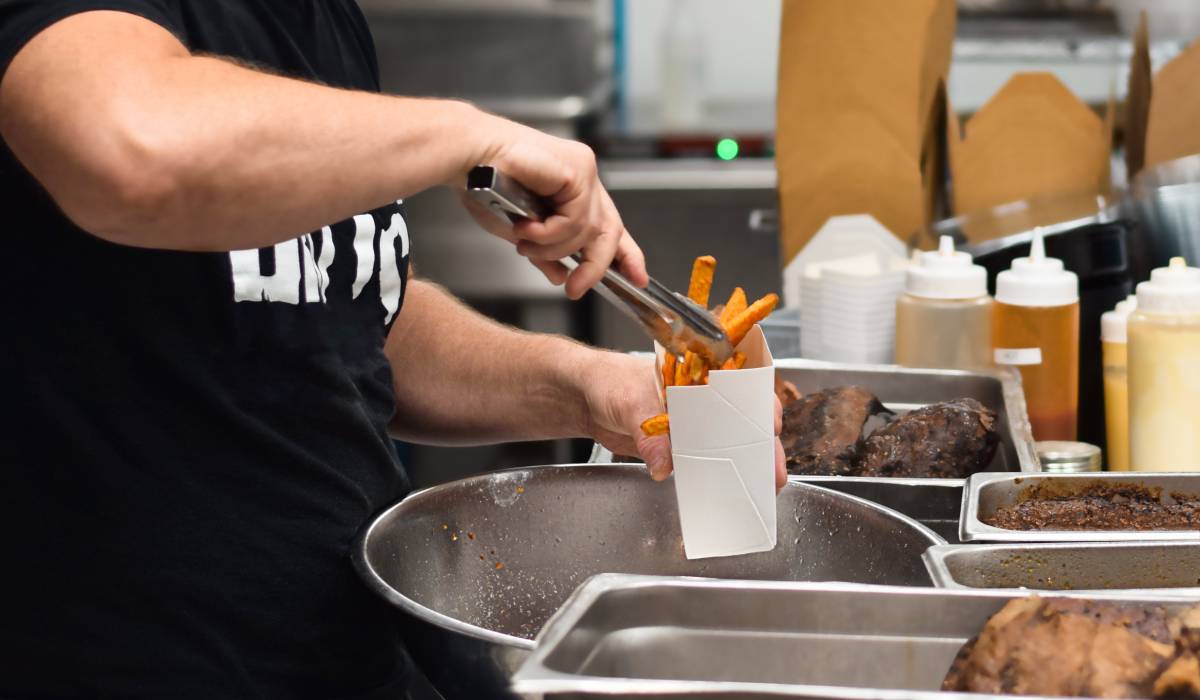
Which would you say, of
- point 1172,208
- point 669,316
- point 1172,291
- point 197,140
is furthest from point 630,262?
point 1172,208

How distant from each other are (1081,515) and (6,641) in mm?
968

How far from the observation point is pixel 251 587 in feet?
3.83

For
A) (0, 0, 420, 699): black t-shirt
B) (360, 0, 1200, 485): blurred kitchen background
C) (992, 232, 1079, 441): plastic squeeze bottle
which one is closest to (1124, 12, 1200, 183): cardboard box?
(992, 232, 1079, 441): plastic squeeze bottle

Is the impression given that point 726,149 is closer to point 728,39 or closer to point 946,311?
point 728,39

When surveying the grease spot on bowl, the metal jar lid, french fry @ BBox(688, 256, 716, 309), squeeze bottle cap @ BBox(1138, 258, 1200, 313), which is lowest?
the metal jar lid

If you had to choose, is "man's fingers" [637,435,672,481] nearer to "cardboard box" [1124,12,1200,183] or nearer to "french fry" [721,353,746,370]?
"french fry" [721,353,746,370]

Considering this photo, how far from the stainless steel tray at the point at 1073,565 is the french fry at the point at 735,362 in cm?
22

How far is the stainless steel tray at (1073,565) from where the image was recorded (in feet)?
3.45

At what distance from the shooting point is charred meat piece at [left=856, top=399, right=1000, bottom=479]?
4.69ft

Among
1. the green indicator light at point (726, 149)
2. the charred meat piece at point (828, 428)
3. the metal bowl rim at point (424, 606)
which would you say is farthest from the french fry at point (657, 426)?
the green indicator light at point (726, 149)

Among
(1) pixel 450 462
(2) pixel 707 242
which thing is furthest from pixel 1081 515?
(1) pixel 450 462

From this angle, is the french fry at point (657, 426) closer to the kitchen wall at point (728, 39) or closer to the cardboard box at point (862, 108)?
the cardboard box at point (862, 108)

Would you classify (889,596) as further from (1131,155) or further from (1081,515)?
(1131,155)

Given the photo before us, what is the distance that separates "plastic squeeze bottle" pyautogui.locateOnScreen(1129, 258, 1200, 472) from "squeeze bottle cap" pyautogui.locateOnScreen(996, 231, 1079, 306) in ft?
0.59
